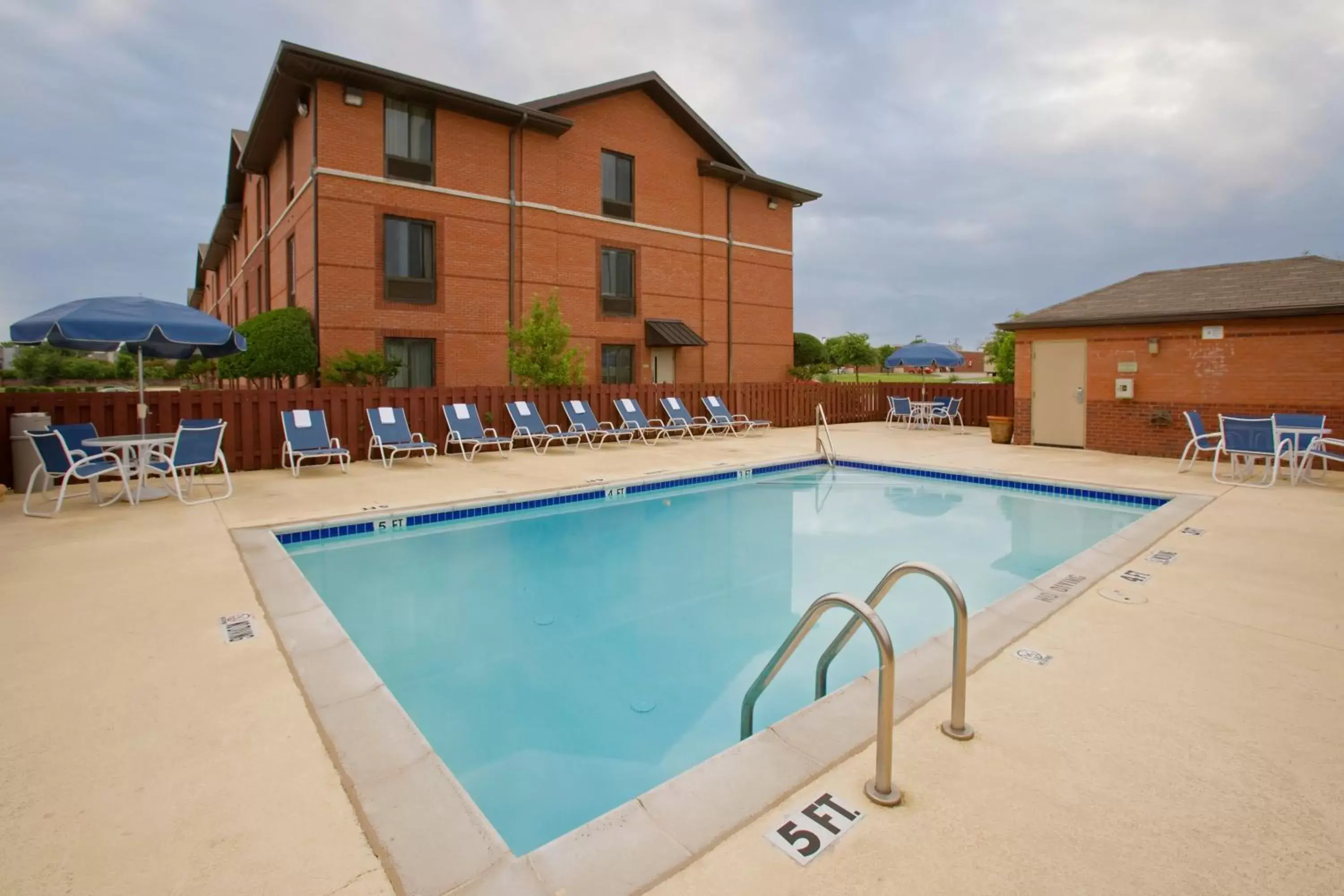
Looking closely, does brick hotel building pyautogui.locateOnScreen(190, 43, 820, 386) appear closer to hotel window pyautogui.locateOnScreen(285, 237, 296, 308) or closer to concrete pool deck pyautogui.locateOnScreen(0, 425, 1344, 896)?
hotel window pyautogui.locateOnScreen(285, 237, 296, 308)

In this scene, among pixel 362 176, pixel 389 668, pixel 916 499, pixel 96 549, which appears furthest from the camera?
pixel 362 176

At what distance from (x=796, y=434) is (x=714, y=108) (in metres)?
18.2

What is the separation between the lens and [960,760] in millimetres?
2396

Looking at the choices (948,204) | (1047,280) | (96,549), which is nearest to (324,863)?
(96,549)

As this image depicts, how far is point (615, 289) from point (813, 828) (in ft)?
59.0

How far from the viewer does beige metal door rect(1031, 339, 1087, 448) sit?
12273 millimetres

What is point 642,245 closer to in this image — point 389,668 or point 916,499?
point 916,499

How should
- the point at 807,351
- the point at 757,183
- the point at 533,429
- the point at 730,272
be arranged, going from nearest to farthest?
1. the point at 533,429
2. the point at 730,272
3. the point at 757,183
4. the point at 807,351

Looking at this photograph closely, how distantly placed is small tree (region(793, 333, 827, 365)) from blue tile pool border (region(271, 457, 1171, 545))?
14931mm

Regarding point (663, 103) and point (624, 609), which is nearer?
point (624, 609)

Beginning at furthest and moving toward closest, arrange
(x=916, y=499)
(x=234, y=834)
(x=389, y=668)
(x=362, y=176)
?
(x=362, y=176), (x=916, y=499), (x=389, y=668), (x=234, y=834)

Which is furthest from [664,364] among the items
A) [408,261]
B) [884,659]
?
[884,659]

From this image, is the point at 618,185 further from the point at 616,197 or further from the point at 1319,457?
the point at 1319,457

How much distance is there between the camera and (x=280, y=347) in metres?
13.8
